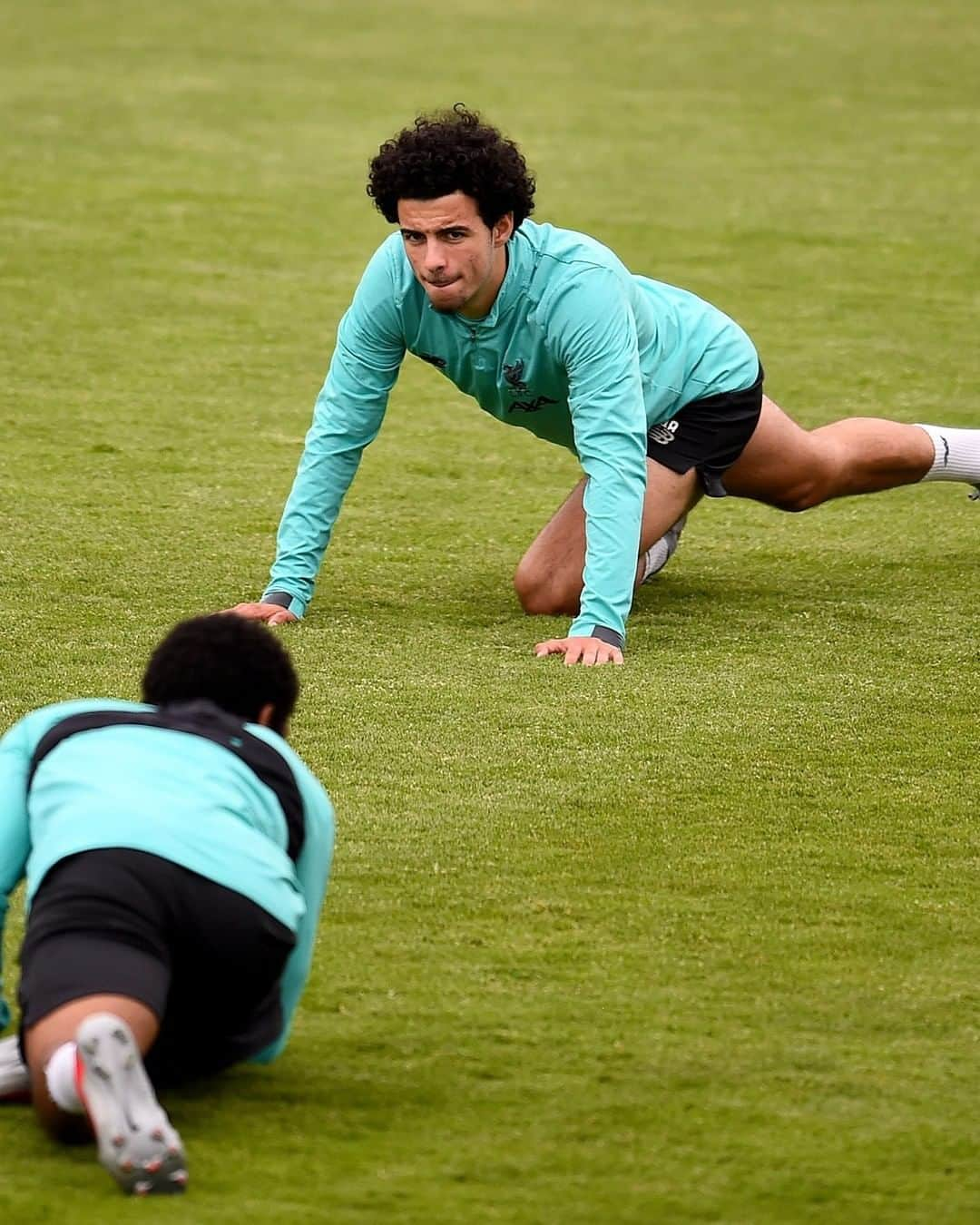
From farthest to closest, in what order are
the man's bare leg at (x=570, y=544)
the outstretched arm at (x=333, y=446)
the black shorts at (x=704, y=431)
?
the black shorts at (x=704, y=431), the man's bare leg at (x=570, y=544), the outstretched arm at (x=333, y=446)

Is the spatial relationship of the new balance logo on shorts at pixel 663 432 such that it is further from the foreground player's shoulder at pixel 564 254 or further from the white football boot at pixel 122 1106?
the white football boot at pixel 122 1106

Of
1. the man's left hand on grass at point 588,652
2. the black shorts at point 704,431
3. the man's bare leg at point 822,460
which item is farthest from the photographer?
the man's bare leg at point 822,460

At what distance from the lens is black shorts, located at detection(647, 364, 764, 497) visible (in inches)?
183

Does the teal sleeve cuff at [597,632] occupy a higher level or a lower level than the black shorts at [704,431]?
lower

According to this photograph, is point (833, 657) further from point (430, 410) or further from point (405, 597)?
point (430, 410)

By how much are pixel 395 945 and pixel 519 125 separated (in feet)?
27.9

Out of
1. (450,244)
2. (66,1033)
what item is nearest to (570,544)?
(450,244)

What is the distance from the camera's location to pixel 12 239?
8.14 metres

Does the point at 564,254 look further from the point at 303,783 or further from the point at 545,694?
the point at 303,783

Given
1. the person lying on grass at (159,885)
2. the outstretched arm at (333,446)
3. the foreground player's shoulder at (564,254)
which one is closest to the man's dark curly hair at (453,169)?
the foreground player's shoulder at (564,254)

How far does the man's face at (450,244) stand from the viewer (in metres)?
4.02

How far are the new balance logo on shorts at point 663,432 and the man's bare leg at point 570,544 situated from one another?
0.06m

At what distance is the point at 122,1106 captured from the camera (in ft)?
6.56

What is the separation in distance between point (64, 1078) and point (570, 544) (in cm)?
261
